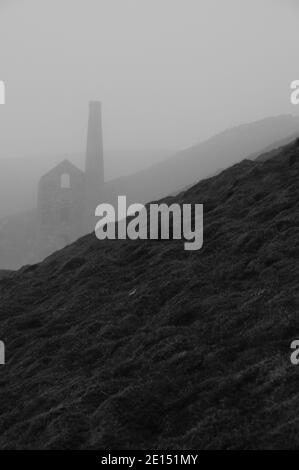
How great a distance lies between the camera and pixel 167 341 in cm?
2133

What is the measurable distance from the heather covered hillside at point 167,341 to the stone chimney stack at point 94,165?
95.7 meters

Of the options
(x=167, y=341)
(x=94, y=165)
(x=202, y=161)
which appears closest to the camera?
(x=167, y=341)

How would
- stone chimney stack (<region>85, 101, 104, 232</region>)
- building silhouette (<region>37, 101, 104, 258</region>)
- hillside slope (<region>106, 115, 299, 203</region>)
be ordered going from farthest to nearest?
hillside slope (<region>106, 115, 299, 203</region>), stone chimney stack (<region>85, 101, 104, 232</region>), building silhouette (<region>37, 101, 104, 258</region>)

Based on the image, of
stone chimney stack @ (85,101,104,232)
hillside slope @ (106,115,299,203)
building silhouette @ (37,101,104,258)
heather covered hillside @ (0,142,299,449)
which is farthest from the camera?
hillside slope @ (106,115,299,203)

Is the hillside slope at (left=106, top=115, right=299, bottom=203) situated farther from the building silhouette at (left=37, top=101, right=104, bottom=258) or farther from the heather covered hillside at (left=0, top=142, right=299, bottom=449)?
the heather covered hillside at (left=0, top=142, right=299, bottom=449)

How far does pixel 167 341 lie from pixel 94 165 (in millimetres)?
119409

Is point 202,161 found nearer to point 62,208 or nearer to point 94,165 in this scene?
point 94,165

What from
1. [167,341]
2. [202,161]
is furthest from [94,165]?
[167,341]

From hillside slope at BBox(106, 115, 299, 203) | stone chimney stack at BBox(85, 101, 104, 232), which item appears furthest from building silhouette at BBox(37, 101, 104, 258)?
hillside slope at BBox(106, 115, 299, 203)

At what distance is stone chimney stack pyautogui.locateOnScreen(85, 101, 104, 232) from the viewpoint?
132m

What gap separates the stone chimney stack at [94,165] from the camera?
131625 millimetres

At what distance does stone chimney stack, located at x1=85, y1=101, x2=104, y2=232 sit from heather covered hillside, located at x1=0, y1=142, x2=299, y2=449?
9571 cm

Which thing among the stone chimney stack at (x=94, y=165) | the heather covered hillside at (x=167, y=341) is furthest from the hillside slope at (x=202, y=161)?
the heather covered hillside at (x=167, y=341)
